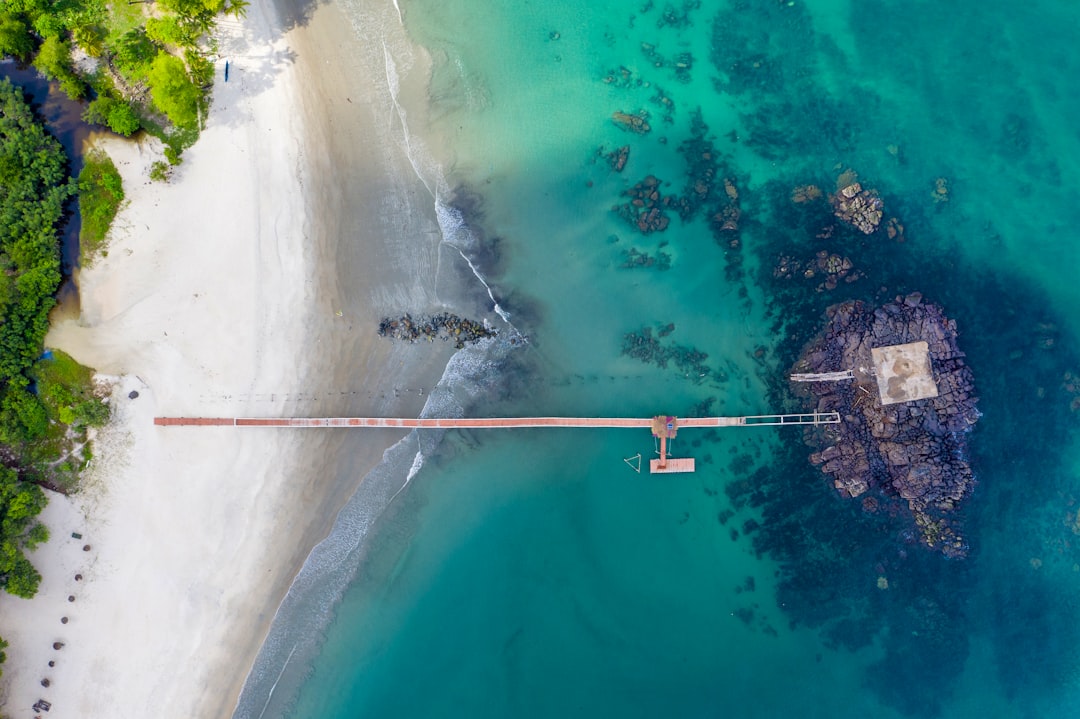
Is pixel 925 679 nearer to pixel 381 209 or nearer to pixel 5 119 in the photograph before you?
pixel 381 209

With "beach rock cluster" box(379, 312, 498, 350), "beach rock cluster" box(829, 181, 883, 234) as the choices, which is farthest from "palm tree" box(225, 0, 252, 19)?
"beach rock cluster" box(829, 181, 883, 234)

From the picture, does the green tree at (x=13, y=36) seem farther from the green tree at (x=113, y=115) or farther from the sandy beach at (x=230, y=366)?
the sandy beach at (x=230, y=366)

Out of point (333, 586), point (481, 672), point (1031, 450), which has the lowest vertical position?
point (481, 672)

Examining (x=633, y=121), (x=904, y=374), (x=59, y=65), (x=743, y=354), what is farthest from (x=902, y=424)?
(x=59, y=65)

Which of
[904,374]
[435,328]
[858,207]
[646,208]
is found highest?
[858,207]

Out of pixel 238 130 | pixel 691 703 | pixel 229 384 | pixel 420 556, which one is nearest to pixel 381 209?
pixel 238 130

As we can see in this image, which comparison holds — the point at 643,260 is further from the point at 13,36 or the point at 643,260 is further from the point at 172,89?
the point at 13,36
